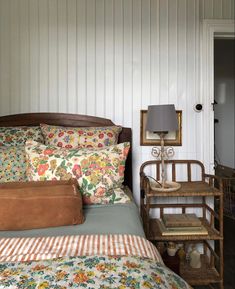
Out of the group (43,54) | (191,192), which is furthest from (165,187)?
(43,54)

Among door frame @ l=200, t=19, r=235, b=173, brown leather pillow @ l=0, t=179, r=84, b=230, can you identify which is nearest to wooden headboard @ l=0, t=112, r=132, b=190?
door frame @ l=200, t=19, r=235, b=173

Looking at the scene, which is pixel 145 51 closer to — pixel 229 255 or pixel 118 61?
pixel 118 61

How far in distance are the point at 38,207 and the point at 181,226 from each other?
3.77 feet

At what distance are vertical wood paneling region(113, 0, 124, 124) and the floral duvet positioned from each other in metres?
1.41

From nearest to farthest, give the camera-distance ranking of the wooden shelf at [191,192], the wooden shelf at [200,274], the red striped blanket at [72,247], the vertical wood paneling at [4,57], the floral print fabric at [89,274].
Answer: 1. the floral print fabric at [89,274]
2. the red striped blanket at [72,247]
3. the wooden shelf at [191,192]
4. the wooden shelf at [200,274]
5. the vertical wood paneling at [4,57]

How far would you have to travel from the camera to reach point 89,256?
88 cm

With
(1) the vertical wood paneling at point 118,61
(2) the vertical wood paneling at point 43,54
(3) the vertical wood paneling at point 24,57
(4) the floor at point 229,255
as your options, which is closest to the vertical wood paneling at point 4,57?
(3) the vertical wood paneling at point 24,57

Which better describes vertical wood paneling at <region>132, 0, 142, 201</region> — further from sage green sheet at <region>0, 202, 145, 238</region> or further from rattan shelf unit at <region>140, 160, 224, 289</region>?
sage green sheet at <region>0, 202, 145, 238</region>

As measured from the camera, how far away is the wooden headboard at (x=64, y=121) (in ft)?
7.28

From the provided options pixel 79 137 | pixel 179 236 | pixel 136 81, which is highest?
pixel 136 81

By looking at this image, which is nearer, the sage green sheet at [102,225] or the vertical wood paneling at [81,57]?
the sage green sheet at [102,225]

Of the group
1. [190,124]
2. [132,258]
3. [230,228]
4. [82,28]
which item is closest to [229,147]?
[230,228]

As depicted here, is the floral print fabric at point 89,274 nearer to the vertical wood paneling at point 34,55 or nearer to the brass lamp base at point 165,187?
the brass lamp base at point 165,187

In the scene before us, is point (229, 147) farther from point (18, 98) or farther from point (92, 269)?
point (92, 269)
